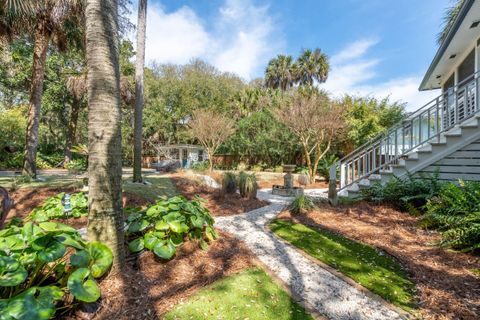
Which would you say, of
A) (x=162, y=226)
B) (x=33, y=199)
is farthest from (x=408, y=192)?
(x=33, y=199)

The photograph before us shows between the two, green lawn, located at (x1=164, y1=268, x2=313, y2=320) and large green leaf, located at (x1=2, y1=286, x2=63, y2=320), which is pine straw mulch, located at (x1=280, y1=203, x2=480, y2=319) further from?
large green leaf, located at (x1=2, y1=286, x2=63, y2=320)

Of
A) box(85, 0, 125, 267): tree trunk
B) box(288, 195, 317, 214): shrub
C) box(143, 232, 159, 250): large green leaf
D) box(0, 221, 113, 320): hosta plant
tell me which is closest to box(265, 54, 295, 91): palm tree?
box(288, 195, 317, 214): shrub

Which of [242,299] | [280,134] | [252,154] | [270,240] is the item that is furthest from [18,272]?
[252,154]

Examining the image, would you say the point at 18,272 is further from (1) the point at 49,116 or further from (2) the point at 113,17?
(1) the point at 49,116

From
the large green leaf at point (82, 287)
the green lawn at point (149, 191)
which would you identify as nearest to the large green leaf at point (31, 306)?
the large green leaf at point (82, 287)

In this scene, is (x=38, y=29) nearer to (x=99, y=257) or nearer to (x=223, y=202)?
(x=223, y=202)

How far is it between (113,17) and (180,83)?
24045mm

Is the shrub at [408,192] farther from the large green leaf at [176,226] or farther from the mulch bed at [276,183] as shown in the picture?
the mulch bed at [276,183]

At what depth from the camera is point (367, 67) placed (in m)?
14.9

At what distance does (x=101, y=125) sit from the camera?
2.22 m

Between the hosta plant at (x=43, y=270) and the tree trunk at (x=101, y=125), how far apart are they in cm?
22

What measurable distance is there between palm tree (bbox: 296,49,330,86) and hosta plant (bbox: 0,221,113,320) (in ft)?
85.5

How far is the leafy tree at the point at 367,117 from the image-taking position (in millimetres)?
13359

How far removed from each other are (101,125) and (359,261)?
3248 mm
